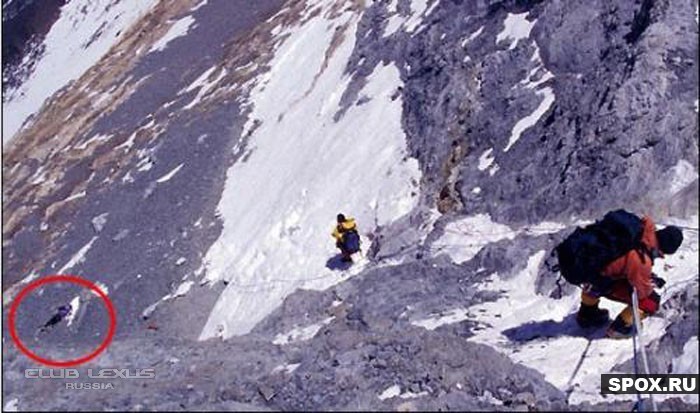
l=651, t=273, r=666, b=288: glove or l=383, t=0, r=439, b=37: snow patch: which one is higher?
l=383, t=0, r=439, b=37: snow patch

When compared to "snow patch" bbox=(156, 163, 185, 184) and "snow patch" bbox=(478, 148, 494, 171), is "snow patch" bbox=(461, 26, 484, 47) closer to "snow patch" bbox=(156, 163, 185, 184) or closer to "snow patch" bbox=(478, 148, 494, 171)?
"snow patch" bbox=(478, 148, 494, 171)

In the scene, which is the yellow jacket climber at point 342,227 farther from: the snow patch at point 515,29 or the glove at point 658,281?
the glove at point 658,281

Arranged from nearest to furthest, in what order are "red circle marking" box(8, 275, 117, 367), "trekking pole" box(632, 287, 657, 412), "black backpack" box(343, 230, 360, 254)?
"trekking pole" box(632, 287, 657, 412) → "red circle marking" box(8, 275, 117, 367) → "black backpack" box(343, 230, 360, 254)

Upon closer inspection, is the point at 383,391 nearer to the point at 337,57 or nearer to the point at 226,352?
the point at 226,352

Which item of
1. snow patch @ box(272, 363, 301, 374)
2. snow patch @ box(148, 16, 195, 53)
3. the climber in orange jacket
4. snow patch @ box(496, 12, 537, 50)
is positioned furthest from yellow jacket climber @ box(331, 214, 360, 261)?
snow patch @ box(148, 16, 195, 53)

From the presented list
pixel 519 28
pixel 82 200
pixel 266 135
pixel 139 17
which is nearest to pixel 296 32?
pixel 266 135

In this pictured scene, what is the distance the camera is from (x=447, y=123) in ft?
60.4

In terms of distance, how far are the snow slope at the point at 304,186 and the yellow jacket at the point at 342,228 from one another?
1.99 feet

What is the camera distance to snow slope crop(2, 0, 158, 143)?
35.4 metres

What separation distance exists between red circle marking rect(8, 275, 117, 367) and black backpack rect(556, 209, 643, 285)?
7.30 meters

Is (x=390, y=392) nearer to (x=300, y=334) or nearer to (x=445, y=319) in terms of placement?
(x=445, y=319)

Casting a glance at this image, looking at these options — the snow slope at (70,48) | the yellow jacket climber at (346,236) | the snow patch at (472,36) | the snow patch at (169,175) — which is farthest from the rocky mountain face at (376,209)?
the snow slope at (70,48)

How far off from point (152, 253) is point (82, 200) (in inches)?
206

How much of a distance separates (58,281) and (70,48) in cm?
1918
